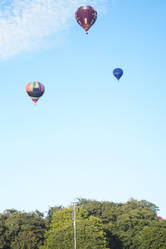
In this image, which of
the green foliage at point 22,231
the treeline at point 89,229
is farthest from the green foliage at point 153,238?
the green foliage at point 22,231

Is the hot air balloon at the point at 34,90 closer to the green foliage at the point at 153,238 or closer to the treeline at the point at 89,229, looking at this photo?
the treeline at the point at 89,229

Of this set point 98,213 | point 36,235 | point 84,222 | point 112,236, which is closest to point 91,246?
point 84,222

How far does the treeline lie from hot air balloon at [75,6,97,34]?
97.3 feet

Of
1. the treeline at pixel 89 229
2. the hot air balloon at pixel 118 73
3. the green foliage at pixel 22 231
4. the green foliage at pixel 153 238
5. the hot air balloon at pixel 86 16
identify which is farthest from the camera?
the green foliage at pixel 153 238

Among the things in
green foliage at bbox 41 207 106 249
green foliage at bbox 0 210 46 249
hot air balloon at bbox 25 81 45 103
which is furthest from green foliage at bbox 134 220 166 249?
hot air balloon at bbox 25 81 45 103

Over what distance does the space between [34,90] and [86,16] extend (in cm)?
1378

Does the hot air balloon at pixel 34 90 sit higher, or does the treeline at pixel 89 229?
the hot air balloon at pixel 34 90

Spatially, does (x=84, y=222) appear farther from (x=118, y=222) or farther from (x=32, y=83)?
(x=32, y=83)

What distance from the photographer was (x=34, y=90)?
57.4 meters

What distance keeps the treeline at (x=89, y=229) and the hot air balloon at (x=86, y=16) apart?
1168 inches

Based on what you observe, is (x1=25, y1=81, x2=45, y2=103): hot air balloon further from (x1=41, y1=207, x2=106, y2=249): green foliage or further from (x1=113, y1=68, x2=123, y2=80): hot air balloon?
(x1=41, y1=207, x2=106, y2=249): green foliage

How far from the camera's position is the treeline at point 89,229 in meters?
59.0

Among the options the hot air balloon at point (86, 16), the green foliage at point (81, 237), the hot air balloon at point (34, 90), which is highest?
the hot air balloon at point (86, 16)

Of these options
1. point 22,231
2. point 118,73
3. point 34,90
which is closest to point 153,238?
point 22,231
